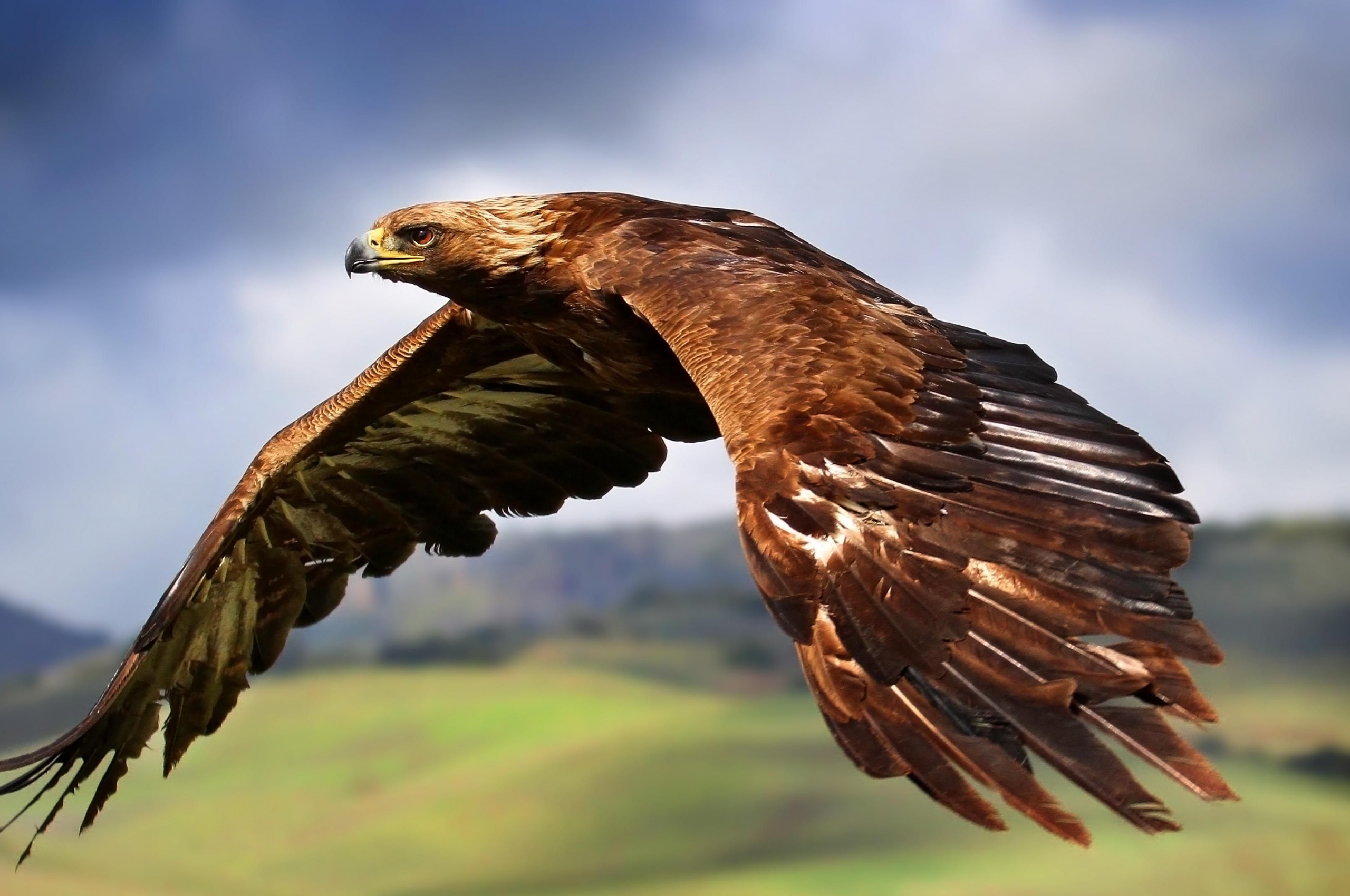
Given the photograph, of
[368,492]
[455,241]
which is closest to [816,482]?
[455,241]

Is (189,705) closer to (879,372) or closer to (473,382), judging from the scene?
(473,382)

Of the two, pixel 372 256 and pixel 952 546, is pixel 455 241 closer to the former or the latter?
pixel 372 256

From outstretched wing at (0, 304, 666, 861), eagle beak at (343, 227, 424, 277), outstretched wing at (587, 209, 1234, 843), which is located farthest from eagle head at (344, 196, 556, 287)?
outstretched wing at (587, 209, 1234, 843)

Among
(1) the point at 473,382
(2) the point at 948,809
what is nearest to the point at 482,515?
(1) the point at 473,382

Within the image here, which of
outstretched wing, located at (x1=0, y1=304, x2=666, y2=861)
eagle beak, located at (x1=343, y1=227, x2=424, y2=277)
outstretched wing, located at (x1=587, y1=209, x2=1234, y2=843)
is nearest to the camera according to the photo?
outstretched wing, located at (x1=587, y1=209, x2=1234, y2=843)

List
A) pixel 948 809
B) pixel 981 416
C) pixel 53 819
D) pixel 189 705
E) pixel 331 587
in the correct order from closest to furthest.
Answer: pixel 948 809, pixel 981 416, pixel 53 819, pixel 189 705, pixel 331 587

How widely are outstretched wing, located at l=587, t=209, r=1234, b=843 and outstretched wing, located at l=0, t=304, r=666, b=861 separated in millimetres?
2506

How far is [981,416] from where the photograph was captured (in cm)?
585

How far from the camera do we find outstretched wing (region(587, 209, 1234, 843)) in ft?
16.2

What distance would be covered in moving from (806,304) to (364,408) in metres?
3.16

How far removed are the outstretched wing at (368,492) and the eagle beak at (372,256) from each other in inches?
27.1

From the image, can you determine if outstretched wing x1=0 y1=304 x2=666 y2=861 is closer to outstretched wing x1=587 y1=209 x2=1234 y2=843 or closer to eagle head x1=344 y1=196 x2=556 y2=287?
eagle head x1=344 y1=196 x2=556 y2=287

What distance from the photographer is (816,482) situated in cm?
546

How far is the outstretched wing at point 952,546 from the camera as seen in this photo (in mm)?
4926
